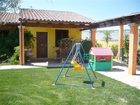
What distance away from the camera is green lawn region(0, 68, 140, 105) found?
6.80 meters

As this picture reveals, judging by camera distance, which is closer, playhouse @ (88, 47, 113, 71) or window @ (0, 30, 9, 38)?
playhouse @ (88, 47, 113, 71)

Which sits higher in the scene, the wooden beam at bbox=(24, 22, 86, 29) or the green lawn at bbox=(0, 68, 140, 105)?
the wooden beam at bbox=(24, 22, 86, 29)

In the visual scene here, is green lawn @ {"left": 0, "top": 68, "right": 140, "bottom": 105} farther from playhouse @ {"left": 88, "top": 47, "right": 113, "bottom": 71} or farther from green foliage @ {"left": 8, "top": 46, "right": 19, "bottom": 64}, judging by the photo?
green foliage @ {"left": 8, "top": 46, "right": 19, "bottom": 64}

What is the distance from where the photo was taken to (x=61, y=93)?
7730mm

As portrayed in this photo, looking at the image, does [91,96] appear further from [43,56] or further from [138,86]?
[43,56]

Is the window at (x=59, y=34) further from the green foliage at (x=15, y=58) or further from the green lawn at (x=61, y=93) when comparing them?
the green lawn at (x=61, y=93)

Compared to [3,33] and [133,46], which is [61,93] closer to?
[133,46]

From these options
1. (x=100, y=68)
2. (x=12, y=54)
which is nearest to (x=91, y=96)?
(x=100, y=68)

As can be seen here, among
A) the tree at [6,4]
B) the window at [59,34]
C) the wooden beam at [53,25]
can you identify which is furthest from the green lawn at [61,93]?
the window at [59,34]

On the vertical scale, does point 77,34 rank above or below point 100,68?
above

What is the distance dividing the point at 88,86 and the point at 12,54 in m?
9.42

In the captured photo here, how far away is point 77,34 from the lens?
755 inches

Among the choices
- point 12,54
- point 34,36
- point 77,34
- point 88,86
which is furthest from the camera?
point 77,34

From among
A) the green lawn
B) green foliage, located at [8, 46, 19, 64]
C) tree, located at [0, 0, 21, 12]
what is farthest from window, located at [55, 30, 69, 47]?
the green lawn
